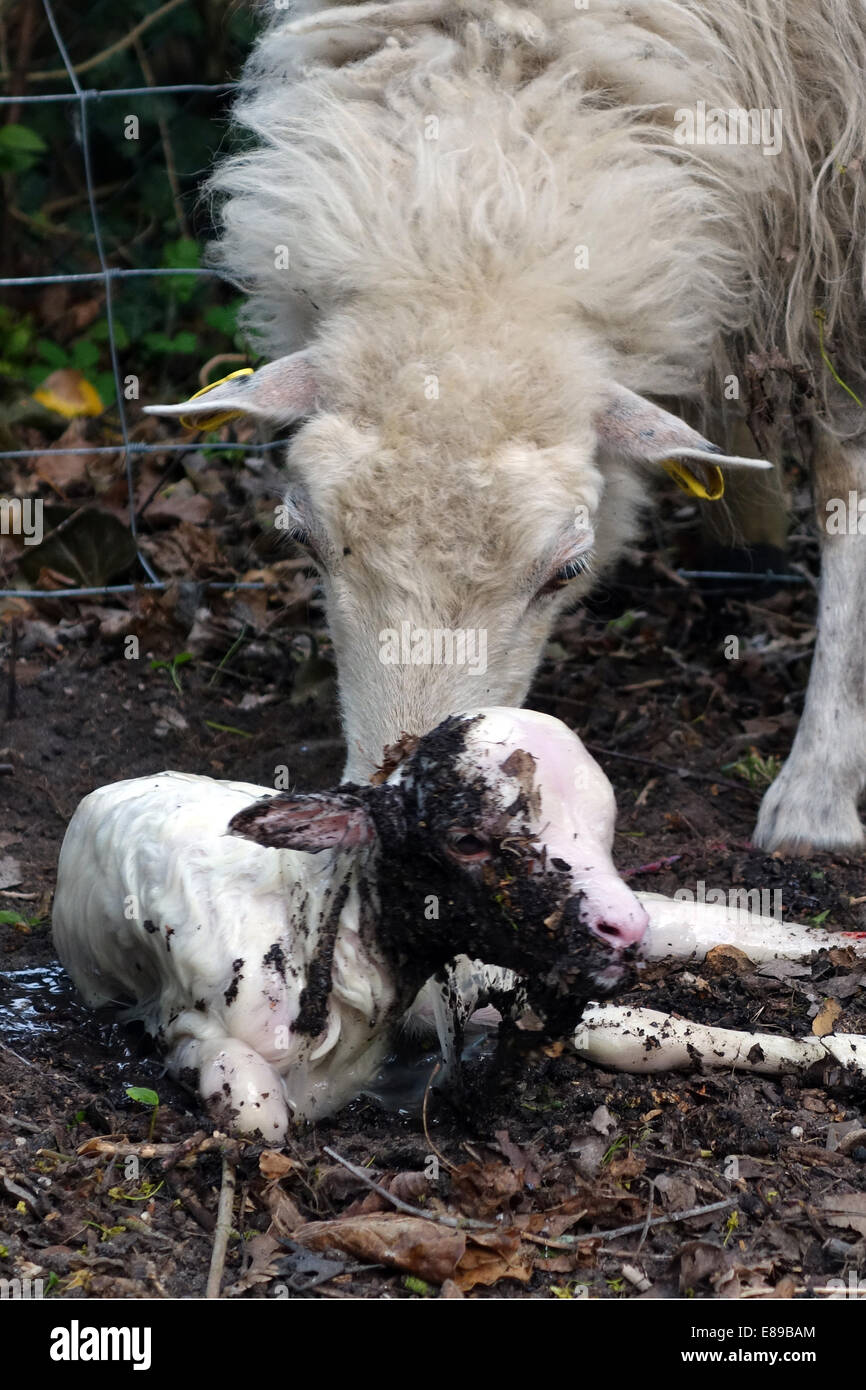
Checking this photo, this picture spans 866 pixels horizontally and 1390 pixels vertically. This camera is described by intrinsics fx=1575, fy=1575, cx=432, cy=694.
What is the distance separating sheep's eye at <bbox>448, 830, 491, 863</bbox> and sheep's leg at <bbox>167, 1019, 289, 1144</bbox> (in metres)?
0.52

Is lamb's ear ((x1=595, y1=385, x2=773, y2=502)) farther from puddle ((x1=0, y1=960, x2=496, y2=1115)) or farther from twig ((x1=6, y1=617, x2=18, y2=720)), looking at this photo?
twig ((x1=6, y1=617, x2=18, y2=720))

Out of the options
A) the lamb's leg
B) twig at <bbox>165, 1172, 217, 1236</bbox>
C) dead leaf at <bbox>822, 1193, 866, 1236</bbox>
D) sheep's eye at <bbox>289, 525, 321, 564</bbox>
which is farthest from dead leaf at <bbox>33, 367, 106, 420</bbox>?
dead leaf at <bbox>822, 1193, 866, 1236</bbox>

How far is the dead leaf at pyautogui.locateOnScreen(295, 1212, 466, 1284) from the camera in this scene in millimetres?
2283

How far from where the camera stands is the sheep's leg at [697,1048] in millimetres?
2801

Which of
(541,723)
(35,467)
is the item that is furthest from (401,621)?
(35,467)

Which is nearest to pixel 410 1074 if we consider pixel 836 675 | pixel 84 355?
pixel 836 675

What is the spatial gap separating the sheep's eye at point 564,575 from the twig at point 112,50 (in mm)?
4678

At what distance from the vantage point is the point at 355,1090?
113 inches

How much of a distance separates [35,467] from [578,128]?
10.7 ft

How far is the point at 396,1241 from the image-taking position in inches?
91.7

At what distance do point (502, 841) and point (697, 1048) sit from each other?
0.63 m

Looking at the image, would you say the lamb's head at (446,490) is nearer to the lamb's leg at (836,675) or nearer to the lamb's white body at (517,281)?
the lamb's white body at (517,281)

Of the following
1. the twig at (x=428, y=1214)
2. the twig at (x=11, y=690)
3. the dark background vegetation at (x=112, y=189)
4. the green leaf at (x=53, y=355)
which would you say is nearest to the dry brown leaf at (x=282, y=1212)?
the twig at (x=428, y=1214)

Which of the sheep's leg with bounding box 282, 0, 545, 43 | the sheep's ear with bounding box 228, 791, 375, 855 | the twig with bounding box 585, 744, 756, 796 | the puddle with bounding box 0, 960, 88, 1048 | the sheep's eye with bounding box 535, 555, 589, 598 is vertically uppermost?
the sheep's leg with bounding box 282, 0, 545, 43
